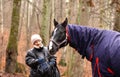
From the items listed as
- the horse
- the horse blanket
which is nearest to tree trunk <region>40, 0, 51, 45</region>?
the horse

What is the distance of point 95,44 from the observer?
19.0ft

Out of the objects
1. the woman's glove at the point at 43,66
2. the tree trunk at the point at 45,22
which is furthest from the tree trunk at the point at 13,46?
the woman's glove at the point at 43,66

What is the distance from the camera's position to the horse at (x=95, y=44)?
17.8ft

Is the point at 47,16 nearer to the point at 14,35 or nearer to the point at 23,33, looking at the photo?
the point at 14,35

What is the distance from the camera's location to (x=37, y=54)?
819 centimetres

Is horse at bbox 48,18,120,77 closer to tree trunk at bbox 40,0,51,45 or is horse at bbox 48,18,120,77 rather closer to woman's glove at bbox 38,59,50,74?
woman's glove at bbox 38,59,50,74

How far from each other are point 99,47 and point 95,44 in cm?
14

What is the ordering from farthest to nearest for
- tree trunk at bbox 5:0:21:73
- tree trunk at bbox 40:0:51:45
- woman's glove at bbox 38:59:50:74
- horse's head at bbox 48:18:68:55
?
1. tree trunk at bbox 5:0:21:73
2. tree trunk at bbox 40:0:51:45
3. woman's glove at bbox 38:59:50:74
4. horse's head at bbox 48:18:68:55

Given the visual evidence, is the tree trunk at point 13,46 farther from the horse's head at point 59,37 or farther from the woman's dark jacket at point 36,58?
the horse's head at point 59,37

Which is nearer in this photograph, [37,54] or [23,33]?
[37,54]

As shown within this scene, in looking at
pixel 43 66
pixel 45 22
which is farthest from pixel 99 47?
pixel 45 22

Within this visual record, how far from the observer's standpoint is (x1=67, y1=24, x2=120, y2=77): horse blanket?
540 cm

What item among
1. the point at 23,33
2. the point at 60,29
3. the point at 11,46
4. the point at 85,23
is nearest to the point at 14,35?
the point at 11,46

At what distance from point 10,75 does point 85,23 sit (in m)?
4.77
